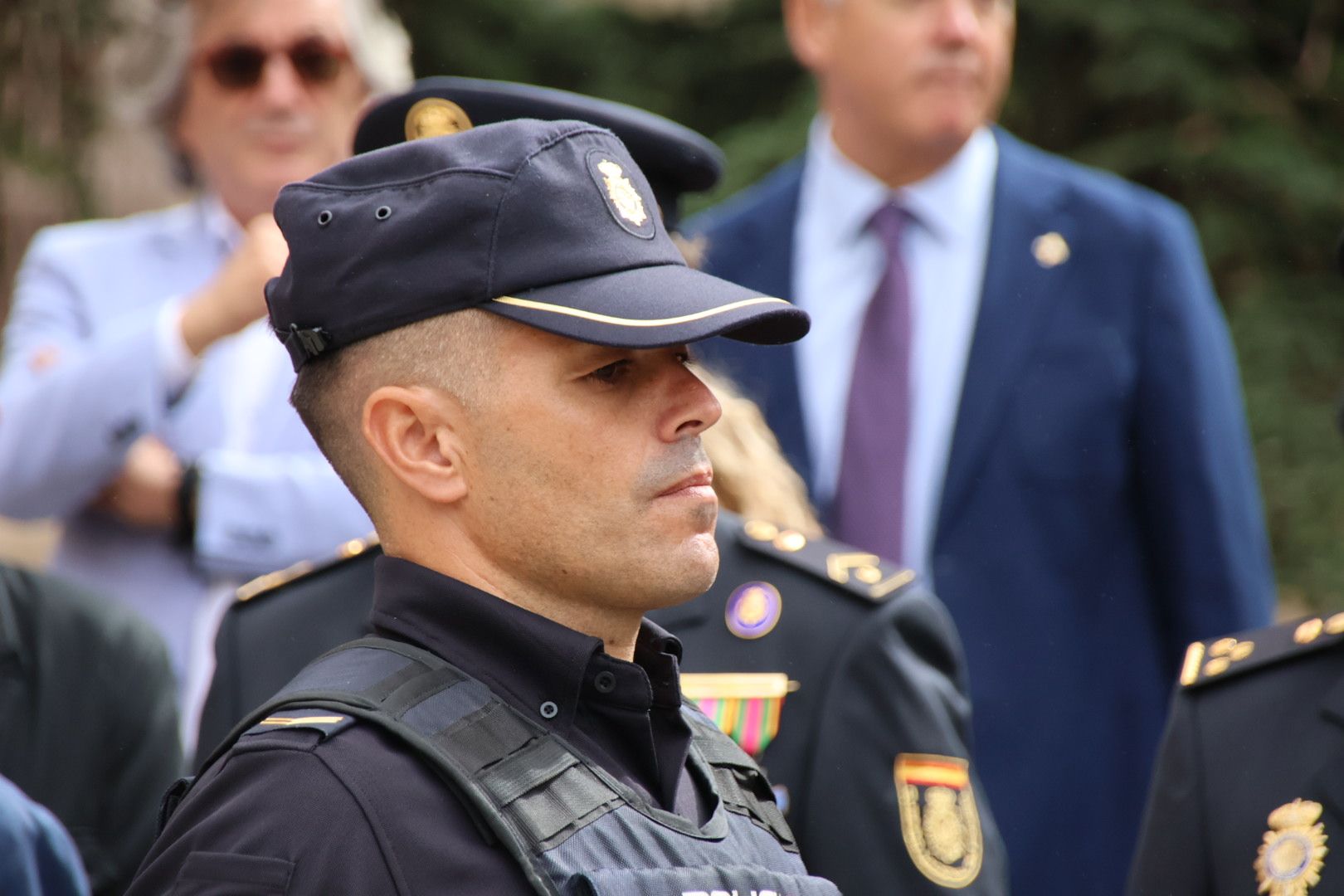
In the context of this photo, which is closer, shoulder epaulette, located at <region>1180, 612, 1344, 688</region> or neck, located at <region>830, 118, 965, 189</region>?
shoulder epaulette, located at <region>1180, 612, 1344, 688</region>

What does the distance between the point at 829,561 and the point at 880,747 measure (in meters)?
0.34

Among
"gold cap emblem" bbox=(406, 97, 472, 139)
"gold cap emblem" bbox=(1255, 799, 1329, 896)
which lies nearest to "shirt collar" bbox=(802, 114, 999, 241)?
"gold cap emblem" bbox=(406, 97, 472, 139)

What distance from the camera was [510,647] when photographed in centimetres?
215

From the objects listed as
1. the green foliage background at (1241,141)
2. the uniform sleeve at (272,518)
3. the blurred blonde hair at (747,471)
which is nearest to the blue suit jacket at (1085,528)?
the blurred blonde hair at (747,471)

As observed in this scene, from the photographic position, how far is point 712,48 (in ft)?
25.8

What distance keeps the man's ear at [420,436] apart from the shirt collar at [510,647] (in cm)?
10

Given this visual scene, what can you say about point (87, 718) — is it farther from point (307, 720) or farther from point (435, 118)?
point (307, 720)

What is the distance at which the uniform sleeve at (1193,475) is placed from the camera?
13.8ft

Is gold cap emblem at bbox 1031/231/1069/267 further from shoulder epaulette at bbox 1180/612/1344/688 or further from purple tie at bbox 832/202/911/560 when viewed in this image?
shoulder epaulette at bbox 1180/612/1344/688

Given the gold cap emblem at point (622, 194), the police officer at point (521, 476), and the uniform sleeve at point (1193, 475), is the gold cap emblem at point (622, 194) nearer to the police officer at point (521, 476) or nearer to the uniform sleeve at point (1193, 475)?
the police officer at point (521, 476)

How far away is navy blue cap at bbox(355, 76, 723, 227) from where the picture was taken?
10.9ft

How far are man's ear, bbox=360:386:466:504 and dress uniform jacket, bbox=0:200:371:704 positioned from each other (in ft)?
5.63

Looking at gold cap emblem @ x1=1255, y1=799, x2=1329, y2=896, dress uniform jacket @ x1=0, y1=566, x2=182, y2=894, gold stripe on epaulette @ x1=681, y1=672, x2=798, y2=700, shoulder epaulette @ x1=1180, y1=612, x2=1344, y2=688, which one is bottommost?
dress uniform jacket @ x1=0, y1=566, x2=182, y2=894

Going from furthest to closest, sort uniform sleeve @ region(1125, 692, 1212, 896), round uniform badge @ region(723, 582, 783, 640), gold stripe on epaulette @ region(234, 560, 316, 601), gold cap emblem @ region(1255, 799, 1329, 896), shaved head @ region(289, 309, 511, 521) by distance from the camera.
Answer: gold stripe on epaulette @ region(234, 560, 316, 601), round uniform badge @ region(723, 582, 783, 640), uniform sleeve @ region(1125, 692, 1212, 896), gold cap emblem @ region(1255, 799, 1329, 896), shaved head @ region(289, 309, 511, 521)
